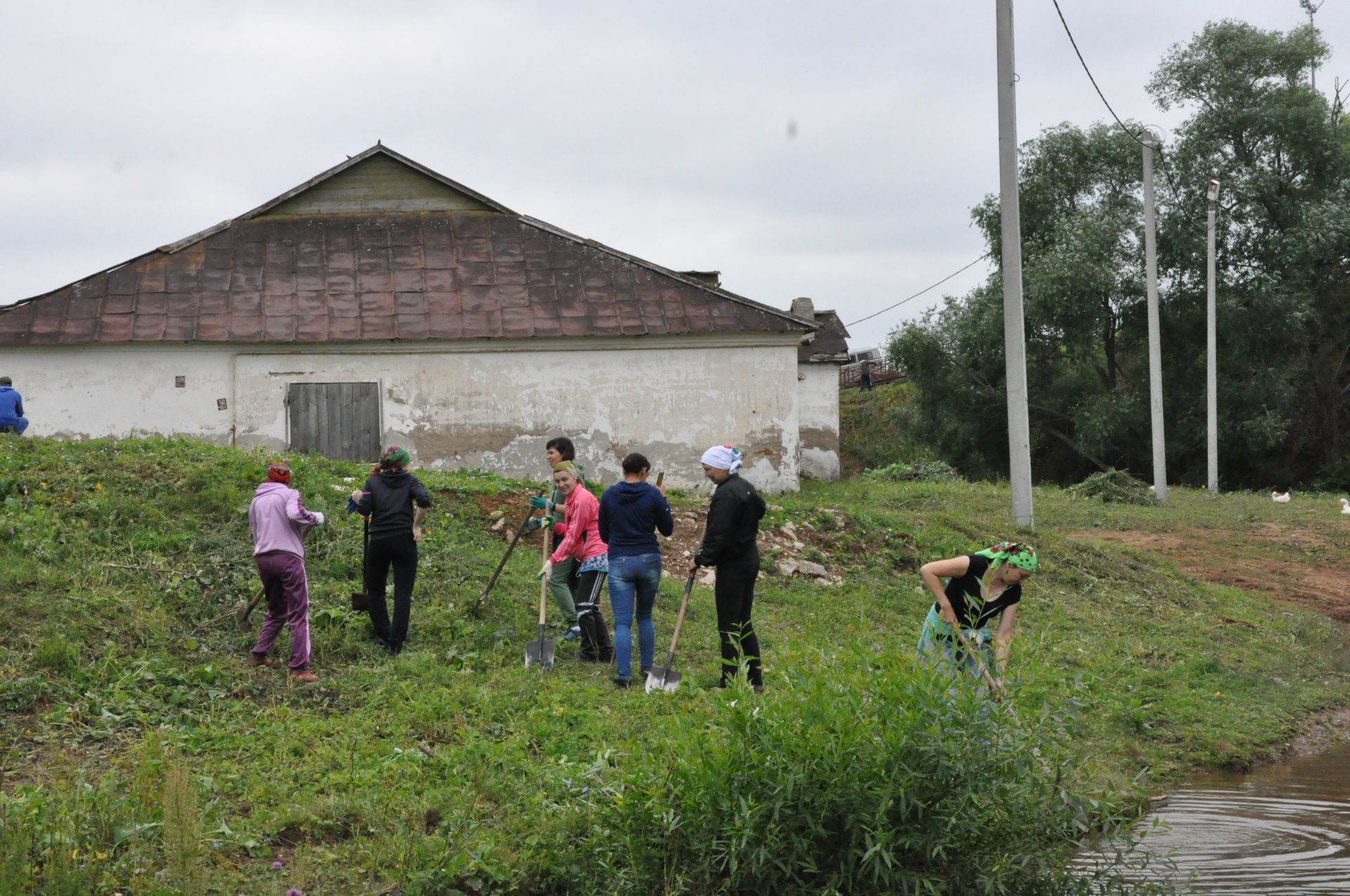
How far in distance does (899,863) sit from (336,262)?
1765 cm

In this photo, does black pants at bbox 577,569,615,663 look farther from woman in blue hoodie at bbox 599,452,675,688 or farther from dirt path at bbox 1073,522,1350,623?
dirt path at bbox 1073,522,1350,623

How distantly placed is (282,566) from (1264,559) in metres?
14.9

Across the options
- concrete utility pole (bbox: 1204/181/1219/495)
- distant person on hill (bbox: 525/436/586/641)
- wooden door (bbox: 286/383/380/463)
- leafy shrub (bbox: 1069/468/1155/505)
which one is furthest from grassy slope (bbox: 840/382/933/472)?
distant person on hill (bbox: 525/436/586/641)

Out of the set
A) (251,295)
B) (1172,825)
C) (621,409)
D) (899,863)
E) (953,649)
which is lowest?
(1172,825)

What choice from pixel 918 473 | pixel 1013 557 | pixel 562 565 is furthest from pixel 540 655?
pixel 918 473

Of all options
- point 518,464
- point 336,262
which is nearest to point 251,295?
point 336,262

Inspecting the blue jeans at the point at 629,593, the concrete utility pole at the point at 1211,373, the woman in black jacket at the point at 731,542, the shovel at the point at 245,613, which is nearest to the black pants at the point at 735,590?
the woman in black jacket at the point at 731,542

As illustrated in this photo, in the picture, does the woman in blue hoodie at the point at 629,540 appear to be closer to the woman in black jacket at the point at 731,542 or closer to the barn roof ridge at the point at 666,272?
the woman in black jacket at the point at 731,542

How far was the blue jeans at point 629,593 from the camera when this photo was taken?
884 centimetres

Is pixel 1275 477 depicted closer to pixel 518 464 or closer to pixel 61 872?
pixel 518 464

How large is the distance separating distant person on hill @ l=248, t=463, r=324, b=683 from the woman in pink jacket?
1.86 metres

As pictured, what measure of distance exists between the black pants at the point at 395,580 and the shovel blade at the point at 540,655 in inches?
40.9

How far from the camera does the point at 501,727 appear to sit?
7703 mm

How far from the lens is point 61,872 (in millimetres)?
5137
